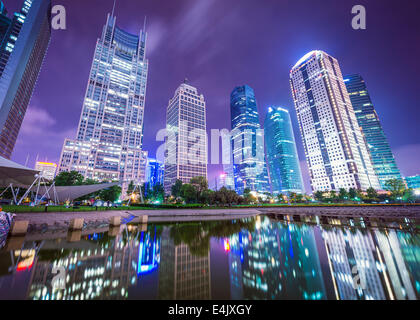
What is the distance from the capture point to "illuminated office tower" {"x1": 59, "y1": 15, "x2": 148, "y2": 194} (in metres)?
84.2

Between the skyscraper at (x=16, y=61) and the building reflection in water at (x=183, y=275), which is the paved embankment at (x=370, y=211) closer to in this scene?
the building reflection in water at (x=183, y=275)

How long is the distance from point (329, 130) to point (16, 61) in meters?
161

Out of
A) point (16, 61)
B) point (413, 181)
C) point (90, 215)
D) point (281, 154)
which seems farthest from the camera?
point (281, 154)

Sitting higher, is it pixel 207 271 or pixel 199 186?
pixel 199 186

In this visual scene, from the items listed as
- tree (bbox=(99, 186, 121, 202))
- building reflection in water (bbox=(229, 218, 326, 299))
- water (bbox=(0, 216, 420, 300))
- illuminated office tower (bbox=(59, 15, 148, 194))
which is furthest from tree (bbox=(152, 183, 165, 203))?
building reflection in water (bbox=(229, 218, 326, 299))

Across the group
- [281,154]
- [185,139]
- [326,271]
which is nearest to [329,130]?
[281,154]

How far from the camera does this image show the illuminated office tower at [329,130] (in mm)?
91250

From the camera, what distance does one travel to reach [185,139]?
113250 mm

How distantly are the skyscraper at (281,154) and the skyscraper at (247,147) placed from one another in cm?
905

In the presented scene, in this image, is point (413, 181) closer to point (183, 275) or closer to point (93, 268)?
point (183, 275)

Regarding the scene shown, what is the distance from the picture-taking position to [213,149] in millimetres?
36906

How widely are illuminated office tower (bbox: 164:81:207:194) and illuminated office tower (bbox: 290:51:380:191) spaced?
73.5 meters

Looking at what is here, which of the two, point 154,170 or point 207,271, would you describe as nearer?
point 207,271
